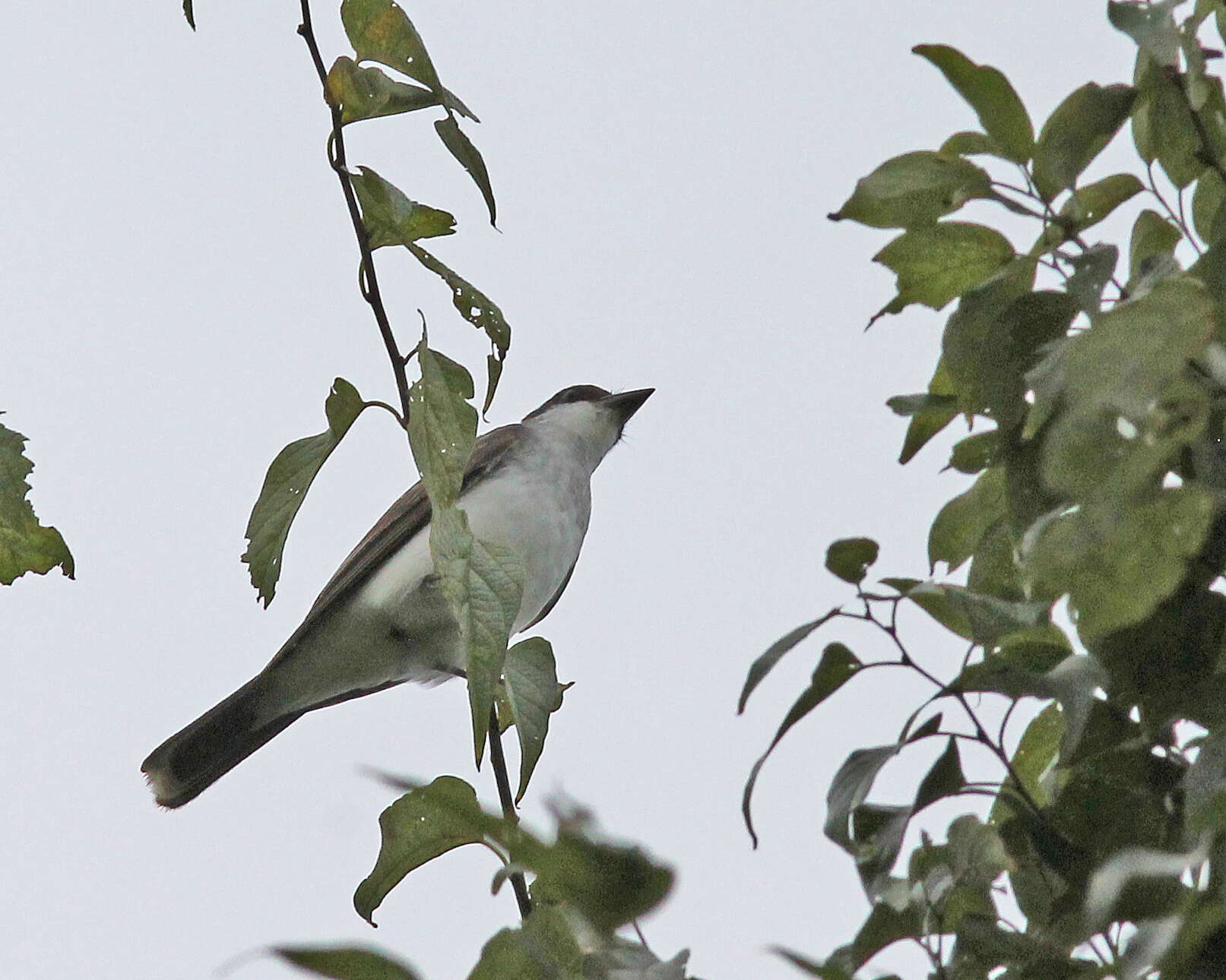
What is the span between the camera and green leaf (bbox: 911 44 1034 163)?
5.03ft

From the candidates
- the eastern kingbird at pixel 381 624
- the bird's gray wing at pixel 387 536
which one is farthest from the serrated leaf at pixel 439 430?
the bird's gray wing at pixel 387 536

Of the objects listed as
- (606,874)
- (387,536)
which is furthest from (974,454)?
(387,536)

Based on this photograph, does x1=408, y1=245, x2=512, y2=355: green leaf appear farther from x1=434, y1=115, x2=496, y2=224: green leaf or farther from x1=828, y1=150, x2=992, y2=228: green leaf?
x1=828, y1=150, x2=992, y2=228: green leaf

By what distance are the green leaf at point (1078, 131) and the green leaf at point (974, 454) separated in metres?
0.36

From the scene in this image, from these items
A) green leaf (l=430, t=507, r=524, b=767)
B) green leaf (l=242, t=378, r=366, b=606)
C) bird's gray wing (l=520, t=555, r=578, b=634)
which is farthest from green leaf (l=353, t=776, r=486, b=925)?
bird's gray wing (l=520, t=555, r=578, b=634)

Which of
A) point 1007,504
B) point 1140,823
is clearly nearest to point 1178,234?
point 1007,504

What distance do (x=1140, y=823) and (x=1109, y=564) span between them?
0.41m

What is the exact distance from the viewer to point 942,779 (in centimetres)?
153

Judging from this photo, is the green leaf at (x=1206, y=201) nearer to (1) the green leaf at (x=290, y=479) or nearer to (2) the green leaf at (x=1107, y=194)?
(2) the green leaf at (x=1107, y=194)

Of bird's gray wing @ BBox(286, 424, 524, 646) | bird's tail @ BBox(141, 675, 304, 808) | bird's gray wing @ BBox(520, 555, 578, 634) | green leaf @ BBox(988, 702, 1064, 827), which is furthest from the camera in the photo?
bird's gray wing @ BBox(520, 555, 578, 634)

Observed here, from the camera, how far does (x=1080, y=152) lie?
1.57 m

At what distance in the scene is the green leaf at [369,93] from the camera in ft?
7.03

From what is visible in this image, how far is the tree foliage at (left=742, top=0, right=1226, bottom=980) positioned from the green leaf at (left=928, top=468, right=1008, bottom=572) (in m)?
0.11

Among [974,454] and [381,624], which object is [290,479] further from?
[381,624]
